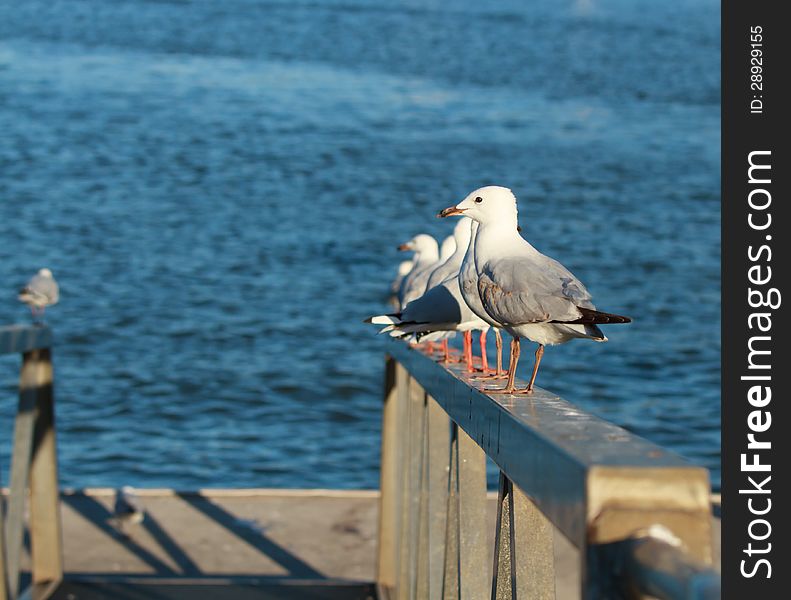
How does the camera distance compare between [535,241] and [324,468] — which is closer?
[324,468]

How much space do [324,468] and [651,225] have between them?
14.8 metres

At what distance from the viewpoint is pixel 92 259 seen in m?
21.6

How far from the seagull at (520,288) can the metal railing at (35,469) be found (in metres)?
2.74

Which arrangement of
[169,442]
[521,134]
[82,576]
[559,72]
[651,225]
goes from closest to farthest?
[82,576] → [169,442] → [651,225] → [521,134] → [559,72]

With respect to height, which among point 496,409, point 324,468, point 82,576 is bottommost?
point 324,468

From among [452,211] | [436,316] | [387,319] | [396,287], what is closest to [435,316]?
[436,316]

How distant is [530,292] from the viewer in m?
3.07

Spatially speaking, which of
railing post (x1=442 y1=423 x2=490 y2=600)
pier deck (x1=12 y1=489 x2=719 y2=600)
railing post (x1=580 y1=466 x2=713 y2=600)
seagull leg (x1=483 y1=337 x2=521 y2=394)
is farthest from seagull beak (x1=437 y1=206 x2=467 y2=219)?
pier deck (x1=12 y1=489 x2=719 y2=600)

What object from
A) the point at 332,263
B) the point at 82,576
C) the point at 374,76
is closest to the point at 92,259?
the point at 332,263

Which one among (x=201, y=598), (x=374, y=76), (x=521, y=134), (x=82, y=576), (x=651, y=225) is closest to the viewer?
(x=201, y=598)

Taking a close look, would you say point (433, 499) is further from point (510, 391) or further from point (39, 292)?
point (39, 292)

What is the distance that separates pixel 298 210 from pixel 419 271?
2052cm

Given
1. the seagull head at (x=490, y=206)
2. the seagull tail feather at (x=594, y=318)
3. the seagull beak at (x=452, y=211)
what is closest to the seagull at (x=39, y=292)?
the seagull beak at (x=452, y=211)
